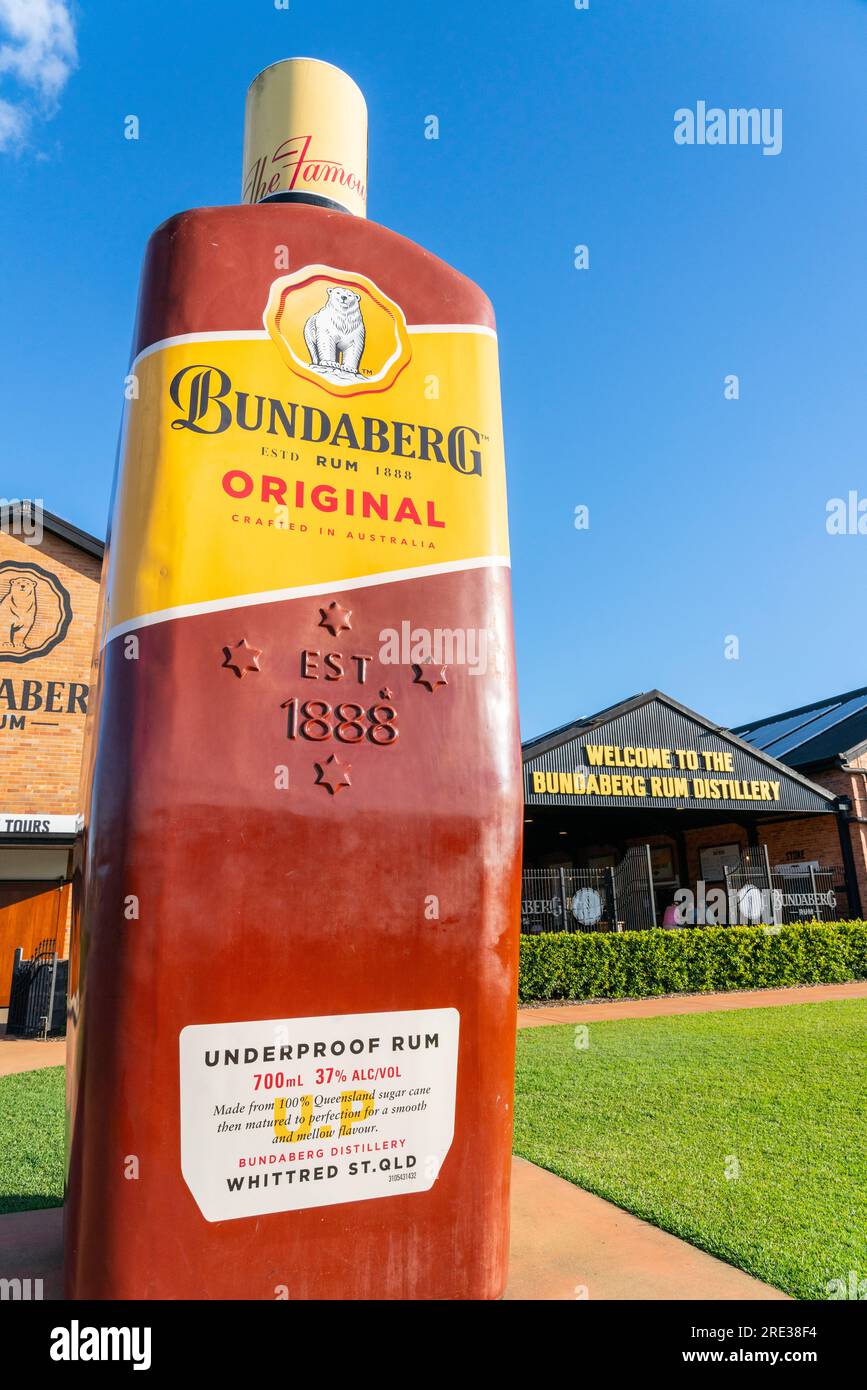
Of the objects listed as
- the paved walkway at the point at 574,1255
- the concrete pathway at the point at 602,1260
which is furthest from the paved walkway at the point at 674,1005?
the concrete pathway at the point at 602,1260

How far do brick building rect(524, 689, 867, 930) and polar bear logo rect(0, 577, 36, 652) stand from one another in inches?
359

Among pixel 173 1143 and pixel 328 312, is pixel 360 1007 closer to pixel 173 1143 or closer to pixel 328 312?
pixel 173 1143

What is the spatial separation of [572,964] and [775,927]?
472 centimetres

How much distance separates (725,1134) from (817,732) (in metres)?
20.9

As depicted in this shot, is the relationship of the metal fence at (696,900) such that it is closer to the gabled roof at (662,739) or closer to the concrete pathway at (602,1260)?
the gabled roof at (662,739)

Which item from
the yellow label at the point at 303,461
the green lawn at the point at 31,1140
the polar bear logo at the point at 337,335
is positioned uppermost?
the polar bear logo at the point at 337,335

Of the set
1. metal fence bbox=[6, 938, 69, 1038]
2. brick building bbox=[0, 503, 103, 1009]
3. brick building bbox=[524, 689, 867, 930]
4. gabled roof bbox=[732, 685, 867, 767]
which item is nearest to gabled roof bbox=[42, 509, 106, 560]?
brick building bbox=[0, 503, 103, 1009]

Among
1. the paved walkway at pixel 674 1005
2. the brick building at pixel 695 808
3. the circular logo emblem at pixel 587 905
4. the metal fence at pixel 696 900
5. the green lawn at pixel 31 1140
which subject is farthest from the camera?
the brick building at pixel 695 808

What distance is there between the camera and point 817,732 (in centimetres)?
2394

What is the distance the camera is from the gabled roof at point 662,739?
1728 cm

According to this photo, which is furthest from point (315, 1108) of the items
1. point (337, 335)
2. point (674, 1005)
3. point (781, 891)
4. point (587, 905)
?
point (781, 891)

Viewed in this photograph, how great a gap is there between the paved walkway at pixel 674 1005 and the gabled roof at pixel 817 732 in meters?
8.13

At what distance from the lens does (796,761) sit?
22.5 metres
